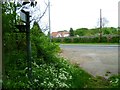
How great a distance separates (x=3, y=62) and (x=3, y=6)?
136 cm

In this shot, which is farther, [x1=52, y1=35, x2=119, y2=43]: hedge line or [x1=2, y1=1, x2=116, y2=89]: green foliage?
[x1=52, y1=35, x2=119, y2=43]: hedge line

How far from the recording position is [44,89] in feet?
21.7

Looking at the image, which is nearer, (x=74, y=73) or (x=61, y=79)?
(x=61, y=79)

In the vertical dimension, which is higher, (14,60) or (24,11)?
(24,11)

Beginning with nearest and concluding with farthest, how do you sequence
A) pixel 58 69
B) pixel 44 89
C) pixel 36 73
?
pixel 44 89, pixel 36 73, pixel 58 69

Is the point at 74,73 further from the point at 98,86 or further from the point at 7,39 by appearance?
the point at 7,39

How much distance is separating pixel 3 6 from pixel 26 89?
2118 mm

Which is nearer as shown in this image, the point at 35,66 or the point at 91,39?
the point at 35,66

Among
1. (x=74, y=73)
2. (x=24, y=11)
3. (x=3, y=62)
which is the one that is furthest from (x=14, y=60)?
(x=74, y=73)

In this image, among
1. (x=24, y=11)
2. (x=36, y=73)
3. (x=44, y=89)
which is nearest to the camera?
(x=24, y=11)

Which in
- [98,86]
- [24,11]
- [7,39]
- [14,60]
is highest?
[24,11]

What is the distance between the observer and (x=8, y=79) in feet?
20.5

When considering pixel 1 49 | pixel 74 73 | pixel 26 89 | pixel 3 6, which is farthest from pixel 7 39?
pixel 74 73

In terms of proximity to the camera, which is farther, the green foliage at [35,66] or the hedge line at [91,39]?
the hedge line at [91,39]
